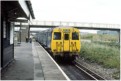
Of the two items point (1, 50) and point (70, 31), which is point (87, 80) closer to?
point (1, 50)

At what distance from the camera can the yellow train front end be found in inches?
888

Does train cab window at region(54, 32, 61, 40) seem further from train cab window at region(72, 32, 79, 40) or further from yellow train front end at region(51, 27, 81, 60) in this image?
train cab window at region(72, 32, 79, 40)

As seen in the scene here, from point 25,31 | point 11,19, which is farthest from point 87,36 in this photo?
point 11,19

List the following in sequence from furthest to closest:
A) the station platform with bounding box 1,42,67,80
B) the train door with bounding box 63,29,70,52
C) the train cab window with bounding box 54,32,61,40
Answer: the train cab window with bounding box 54,32,61,40 < the train door with bounding box 63,29,70,52 < the station platform with bounding box 1,42,67,80

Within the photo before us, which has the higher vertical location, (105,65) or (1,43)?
(1,43)

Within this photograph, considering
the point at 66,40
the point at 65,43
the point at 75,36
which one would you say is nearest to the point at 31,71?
the point at 65,43

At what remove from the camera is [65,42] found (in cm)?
2280

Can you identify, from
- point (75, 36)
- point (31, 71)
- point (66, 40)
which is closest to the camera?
point (31, 71)

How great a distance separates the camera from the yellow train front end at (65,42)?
22.5 m

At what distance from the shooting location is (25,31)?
211 feet

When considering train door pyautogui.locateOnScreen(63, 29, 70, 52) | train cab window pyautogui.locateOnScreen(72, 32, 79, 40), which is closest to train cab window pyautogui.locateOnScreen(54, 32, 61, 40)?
train door pyautogui.locateOnScreen(63, 29, 70, 52)

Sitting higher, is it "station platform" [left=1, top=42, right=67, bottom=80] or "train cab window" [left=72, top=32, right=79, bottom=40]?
"train cab window" [left=72, top=32, right=79, bottom=40]

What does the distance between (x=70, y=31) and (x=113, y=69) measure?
5191 millimetres

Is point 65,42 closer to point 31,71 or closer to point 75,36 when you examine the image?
point 75,36
